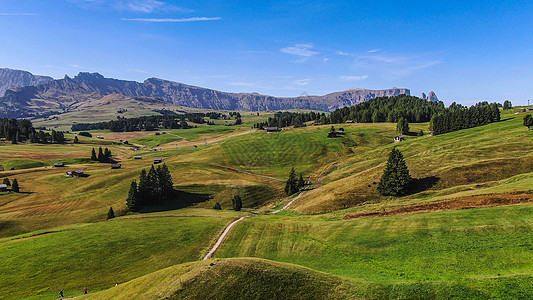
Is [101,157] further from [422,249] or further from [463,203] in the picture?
[463,203]

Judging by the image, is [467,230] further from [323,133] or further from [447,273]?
[323,133]

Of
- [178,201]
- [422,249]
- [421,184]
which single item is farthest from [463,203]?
[178,201]

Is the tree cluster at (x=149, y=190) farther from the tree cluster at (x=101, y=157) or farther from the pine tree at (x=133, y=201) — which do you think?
the tree cluster at (x=101, y=157)

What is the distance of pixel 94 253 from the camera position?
4716cm

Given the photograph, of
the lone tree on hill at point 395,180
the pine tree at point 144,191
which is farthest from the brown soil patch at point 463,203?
the pine tree at point 144,191

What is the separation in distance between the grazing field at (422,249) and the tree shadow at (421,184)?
22957 millimetres

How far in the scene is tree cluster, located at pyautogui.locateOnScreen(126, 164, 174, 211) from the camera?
80.5m

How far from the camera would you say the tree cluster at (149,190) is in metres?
80.5

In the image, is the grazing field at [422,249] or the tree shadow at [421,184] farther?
the tree shadow at [421,184]

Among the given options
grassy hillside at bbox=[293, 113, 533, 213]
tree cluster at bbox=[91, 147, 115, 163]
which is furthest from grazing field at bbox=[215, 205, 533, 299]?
tree cluster at bbox=[91, 147, 115, 163]

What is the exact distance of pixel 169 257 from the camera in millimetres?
46781

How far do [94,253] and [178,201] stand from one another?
41.9m

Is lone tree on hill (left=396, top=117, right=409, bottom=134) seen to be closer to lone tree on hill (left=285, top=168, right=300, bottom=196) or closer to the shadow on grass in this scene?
lone tree on hill (left=285, top=168, right=300, bottom=196)

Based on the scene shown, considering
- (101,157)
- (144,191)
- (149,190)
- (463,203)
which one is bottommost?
(144,191)
